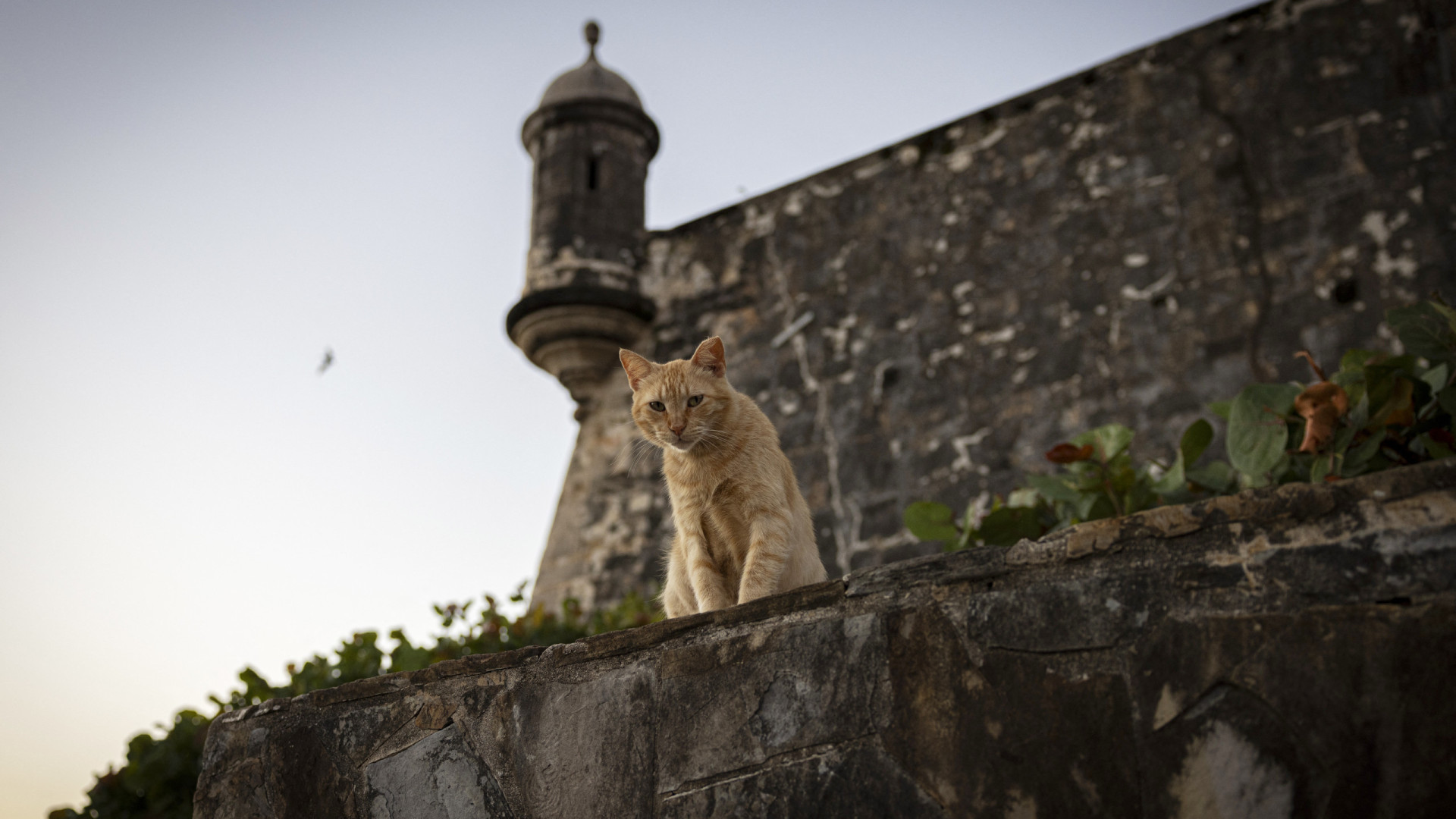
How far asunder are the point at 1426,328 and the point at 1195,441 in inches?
26.1

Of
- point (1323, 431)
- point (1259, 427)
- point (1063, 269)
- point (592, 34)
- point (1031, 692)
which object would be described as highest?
point (592, 34)

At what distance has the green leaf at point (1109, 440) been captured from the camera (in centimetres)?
297

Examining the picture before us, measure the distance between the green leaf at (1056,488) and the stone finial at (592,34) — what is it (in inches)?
263

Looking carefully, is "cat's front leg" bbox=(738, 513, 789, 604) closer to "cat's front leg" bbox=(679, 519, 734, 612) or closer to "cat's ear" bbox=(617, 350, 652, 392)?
"cat's front leg" bbox=(679, 519, 734, 612)

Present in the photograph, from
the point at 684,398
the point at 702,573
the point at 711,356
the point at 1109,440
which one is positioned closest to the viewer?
the point at 702,573

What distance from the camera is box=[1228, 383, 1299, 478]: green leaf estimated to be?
2471mm

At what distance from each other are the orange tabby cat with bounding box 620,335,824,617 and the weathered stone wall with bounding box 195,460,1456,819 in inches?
23.3

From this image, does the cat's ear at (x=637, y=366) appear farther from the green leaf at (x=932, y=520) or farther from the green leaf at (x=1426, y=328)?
the green leaf at (x=1426, y=328)

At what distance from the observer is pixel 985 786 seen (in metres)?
1.59

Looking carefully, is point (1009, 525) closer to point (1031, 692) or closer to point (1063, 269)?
point (1031, 692)

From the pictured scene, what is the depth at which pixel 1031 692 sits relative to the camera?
1593mm

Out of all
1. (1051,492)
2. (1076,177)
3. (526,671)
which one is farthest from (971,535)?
(1076,177)

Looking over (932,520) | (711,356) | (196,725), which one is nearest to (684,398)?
(711,356)

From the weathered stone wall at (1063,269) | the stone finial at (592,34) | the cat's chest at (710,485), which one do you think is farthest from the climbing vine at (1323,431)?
the stone finial at (592,34)
